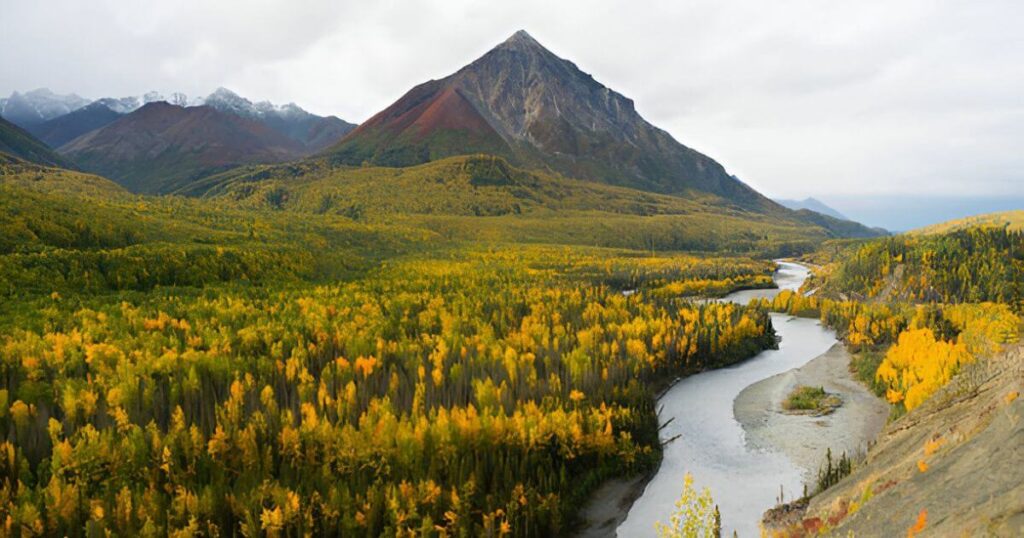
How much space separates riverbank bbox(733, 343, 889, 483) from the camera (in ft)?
85.7

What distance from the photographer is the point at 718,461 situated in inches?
1016

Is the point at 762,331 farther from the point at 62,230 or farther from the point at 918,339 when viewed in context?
the point at 62,230

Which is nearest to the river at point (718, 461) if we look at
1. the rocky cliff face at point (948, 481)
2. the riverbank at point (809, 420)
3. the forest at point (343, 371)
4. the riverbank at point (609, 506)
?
the riverbank at point (609, 506)

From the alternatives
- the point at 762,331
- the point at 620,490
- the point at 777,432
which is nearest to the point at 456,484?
the point at 620,490

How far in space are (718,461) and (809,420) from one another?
25.4ft

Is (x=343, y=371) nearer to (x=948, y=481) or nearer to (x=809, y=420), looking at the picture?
(x=809, y=420)

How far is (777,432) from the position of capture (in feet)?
94.2

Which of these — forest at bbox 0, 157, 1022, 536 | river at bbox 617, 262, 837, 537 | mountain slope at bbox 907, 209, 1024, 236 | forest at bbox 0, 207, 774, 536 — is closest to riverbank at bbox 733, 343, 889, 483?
river at bbox 617, 262, 837, 537

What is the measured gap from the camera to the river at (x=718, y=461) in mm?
20984

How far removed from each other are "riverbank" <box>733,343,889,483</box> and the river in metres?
0.70

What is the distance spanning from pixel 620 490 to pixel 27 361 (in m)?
28.0

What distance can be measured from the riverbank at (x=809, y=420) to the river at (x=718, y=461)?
27.5 inches

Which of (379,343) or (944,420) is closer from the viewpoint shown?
(944,420)

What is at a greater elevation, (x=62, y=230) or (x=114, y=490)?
(x=62, y=230)
